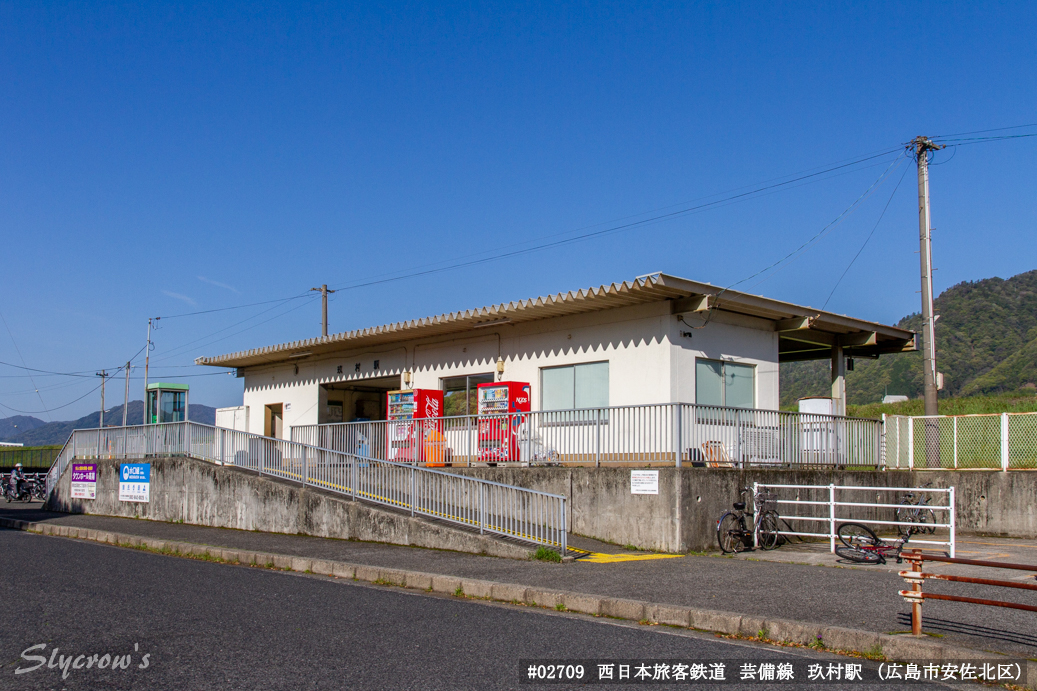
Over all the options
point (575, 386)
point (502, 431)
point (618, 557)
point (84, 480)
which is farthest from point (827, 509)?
point (84, 480)

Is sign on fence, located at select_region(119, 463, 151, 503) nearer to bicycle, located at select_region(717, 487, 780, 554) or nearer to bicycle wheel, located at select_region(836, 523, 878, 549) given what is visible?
bicycle, located at select_region(717, 487, 780, 554)

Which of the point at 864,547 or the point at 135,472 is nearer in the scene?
the point at 864,547

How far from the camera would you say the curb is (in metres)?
6.50

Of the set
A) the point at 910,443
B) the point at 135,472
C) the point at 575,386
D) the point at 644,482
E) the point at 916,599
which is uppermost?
the point at 575,386

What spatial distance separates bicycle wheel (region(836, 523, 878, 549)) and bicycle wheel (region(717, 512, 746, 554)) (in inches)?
61.0

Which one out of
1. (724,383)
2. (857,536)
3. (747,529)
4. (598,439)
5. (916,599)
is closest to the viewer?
(916,599)

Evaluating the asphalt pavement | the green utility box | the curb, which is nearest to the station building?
the curb

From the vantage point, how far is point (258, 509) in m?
17.8

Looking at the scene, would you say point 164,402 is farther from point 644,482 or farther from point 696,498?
point 696,498

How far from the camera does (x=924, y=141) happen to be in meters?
23.0

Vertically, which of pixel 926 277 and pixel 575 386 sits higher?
pixel 926 277

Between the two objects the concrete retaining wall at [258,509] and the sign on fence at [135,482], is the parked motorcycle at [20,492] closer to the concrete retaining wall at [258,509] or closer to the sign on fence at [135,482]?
the concrete retaining wall at [258,509]

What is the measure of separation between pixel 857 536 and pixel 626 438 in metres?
4.19

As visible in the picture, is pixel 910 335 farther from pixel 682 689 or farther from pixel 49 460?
pixel 49 460
